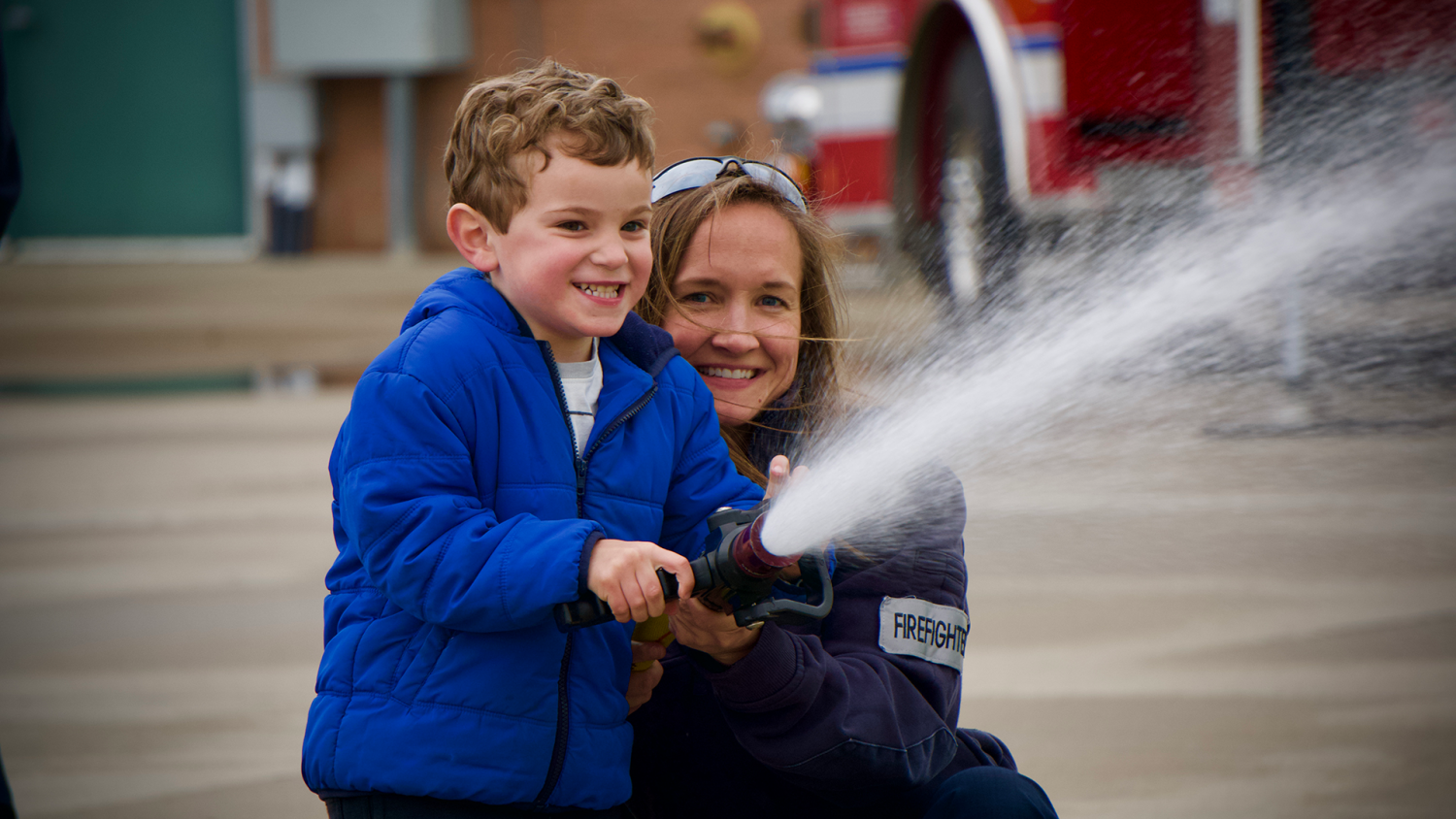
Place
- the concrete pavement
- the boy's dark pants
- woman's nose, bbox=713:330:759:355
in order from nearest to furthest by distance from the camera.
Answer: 1. the boy's dark pants
2. woman's nose, bbox=713:330:759:355
3. the concrete pavement

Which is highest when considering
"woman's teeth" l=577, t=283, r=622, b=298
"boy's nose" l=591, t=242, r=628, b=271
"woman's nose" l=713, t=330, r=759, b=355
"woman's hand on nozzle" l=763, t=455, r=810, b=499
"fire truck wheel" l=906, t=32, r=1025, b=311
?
"fire truck wheel" l=906, t=32, r=1025, b=311

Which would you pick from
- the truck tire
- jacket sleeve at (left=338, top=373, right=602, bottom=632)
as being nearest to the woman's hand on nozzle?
jacket sleeve at (left=338, top=373, right=602, bottom=632)

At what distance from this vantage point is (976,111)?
7.43m

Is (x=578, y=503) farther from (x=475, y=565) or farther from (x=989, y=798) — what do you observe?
(x=989, y=798)

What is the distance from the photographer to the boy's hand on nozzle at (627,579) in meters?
1.43

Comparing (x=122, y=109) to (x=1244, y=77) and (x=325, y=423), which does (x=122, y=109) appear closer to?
(x=325, y=423)

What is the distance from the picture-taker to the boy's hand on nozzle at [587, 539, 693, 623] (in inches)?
56.4

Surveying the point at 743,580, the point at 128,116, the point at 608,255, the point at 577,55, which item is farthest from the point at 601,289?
the point at 128,116

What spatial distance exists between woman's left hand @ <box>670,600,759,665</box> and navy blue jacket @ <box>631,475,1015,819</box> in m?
0.01

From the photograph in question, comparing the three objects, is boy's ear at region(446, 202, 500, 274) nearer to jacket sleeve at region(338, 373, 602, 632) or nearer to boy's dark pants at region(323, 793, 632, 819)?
jacket sleeve at region(338, 373, 602, 632)

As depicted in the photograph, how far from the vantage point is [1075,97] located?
6.01 metres

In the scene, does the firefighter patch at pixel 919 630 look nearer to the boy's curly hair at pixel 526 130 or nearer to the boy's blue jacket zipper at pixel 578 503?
the boy's blue jacket zipper at pixel 578 503

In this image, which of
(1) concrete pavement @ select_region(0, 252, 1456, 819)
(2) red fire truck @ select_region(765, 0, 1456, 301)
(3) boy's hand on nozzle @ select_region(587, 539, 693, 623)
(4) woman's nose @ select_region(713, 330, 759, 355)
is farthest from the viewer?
(2) red fire truck @ select_region(765, 0, 1456, 301)

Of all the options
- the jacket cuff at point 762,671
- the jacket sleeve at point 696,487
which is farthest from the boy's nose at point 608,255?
the jacket cuff at point 762,671
